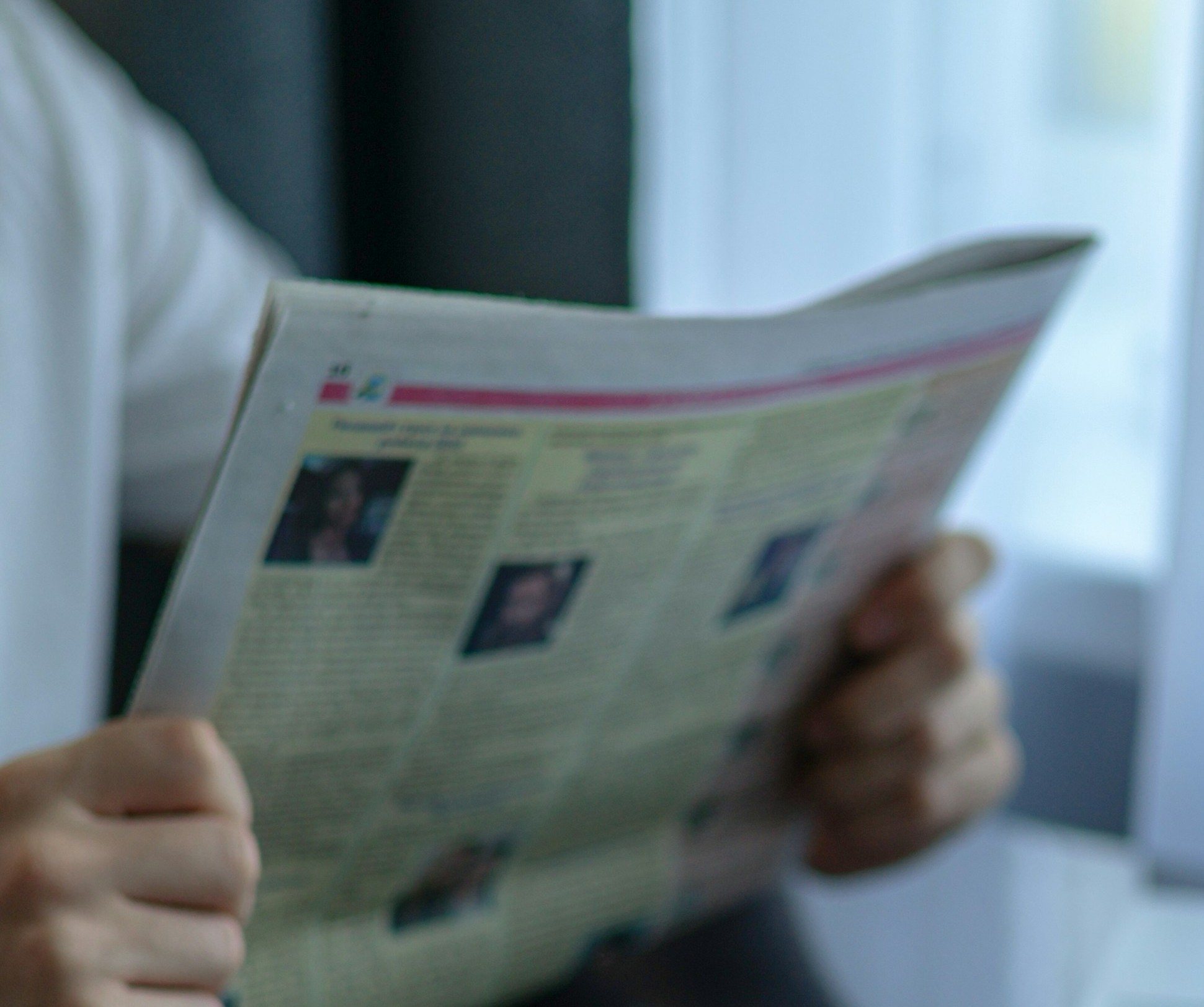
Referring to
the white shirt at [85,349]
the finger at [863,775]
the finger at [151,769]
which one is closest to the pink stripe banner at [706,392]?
the finger at [151,769]

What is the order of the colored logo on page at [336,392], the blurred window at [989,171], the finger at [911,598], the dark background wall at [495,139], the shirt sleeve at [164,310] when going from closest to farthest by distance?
the colored logo on page at [336,392] < the finger at [911,598] < the shirt sleeve at [164,310] < the blurred window at [989,171] < the dark background wall at [495,139]

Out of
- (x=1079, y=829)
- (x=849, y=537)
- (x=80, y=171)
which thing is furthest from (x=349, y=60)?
(x=1079, y=829)

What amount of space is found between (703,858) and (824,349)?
273 millimetres

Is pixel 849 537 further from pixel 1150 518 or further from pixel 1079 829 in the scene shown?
pixel 1079 829

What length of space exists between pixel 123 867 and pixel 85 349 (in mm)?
363

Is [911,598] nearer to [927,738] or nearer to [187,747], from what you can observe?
[927,738]

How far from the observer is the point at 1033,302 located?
48 cm

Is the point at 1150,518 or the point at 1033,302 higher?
the point at 1033,302

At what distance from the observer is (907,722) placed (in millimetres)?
606

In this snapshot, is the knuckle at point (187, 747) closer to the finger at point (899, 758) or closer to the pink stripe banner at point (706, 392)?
the pink stripe banner at point (706, 392)

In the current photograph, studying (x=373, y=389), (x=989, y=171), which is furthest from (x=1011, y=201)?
(x=373, y=389)

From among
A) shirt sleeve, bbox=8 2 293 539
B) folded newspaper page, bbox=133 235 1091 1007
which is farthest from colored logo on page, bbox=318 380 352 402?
shirt sleeve, bbox=8 2 293 539

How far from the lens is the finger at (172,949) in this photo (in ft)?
1.16

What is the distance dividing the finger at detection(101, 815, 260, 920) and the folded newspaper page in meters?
0.03
